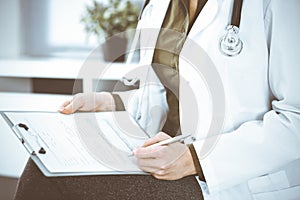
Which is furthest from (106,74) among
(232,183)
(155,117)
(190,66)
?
(232,183)

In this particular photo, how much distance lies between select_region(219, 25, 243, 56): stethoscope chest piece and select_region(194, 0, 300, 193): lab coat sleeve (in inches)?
1.7

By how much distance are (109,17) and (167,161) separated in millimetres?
1243

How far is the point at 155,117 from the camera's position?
87cm

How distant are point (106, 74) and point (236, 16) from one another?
94 centimetres

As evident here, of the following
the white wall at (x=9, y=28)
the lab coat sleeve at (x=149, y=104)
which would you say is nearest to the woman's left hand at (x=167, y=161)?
the lab coat sleeve at (x=149, y=104)

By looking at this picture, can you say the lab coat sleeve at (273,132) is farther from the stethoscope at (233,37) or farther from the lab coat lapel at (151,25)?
the lab coat lapel at (151,25)

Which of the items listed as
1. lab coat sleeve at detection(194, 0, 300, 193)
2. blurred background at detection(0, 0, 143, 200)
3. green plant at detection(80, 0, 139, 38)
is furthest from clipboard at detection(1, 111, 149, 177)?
green plant at detection(80, 0, 139, 38)

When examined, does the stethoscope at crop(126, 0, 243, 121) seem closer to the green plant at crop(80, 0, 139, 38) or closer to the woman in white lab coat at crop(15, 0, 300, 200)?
the woman in white lab coat at crop(15, 0, 300, 200)

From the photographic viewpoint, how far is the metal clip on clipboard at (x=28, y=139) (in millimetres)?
603

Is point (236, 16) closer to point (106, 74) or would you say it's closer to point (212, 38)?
point (212, 38)

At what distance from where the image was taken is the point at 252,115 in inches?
25.5

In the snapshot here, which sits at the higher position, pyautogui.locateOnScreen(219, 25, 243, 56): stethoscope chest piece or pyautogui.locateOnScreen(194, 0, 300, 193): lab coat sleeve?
pyautogui.locateOnScreen(219, 25, 243, 56): stethoscope chest piece

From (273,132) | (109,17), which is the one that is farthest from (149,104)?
(109,17)

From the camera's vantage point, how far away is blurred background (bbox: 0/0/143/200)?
5.47ft
